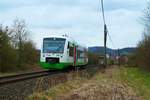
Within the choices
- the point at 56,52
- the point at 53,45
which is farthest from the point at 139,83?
the point at 53,45

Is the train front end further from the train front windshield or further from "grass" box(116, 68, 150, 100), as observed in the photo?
"grass" box(116, 68, 150, 100)

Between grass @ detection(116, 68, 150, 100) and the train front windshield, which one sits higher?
the train front windshield

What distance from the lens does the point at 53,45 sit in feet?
137

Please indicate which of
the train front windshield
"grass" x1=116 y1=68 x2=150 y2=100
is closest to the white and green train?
the train front windshield

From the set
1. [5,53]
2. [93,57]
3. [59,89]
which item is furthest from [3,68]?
[93,57]

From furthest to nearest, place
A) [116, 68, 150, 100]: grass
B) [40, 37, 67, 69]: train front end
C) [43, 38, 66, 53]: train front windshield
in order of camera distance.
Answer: [43, 38, 66, 53]: train front windshield < [40, 37, 67, 69]: train front end < [116, 68, 150, 100]: grass

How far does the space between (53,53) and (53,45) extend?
37.0 inches

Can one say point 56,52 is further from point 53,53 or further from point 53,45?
point 53,45

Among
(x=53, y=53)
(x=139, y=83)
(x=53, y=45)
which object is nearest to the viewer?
(x=139, y=83)

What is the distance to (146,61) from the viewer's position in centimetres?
5269

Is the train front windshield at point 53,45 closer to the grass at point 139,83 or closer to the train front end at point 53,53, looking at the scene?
the train front end at point 53,53

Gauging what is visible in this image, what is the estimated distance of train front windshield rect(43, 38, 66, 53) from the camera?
136 ft

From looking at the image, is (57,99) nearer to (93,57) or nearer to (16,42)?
(16,42)

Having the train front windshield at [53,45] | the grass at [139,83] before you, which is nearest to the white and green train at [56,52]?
the train front windshield at [53,45]
